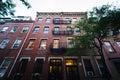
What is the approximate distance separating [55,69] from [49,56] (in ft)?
6.59

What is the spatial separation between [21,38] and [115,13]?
13.8 m

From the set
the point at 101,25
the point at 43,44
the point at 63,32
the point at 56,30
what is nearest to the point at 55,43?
the point at 43,44

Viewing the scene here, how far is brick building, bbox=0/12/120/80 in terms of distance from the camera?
485 inches

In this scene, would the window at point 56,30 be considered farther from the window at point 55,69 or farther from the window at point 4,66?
the window at point 4,66

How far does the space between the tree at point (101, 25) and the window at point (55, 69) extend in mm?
3968

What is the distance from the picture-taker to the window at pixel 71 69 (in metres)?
12.4

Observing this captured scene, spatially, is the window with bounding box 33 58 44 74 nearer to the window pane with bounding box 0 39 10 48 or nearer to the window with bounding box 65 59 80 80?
the window with bounding box 65 59 80 80

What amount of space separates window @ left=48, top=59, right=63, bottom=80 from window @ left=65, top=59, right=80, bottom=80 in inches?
33.0

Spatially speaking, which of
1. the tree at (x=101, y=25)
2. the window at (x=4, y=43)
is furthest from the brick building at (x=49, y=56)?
the tree at (x=101, y=25)

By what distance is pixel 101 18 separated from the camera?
11445 mm

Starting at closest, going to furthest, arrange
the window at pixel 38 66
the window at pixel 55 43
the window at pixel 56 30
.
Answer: the window at pixel 38 66 < the window at pixel 55 43 < the window at pixel 56 30

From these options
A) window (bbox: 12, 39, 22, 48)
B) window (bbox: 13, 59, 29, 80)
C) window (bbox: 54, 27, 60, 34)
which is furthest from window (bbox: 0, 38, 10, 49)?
window (bbox: 54, 27, 60, 34)

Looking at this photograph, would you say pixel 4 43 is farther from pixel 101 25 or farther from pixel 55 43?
pixel 101 25

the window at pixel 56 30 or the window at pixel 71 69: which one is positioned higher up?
the window at pixel 56 30
